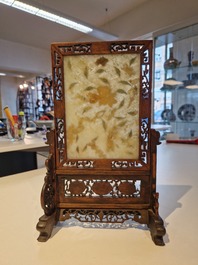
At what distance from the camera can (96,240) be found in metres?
0.47

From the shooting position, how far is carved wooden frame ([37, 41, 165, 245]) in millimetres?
501

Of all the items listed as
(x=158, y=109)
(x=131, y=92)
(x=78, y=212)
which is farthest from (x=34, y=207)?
(x=158, y=109)

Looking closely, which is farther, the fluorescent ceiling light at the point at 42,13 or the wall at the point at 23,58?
the wall at the point at 23,58

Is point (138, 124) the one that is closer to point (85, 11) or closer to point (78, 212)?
point (78, 212)

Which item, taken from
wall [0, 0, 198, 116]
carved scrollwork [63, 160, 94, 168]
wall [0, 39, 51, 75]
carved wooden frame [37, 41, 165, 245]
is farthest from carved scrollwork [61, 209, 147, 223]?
wall [0, 39, 51, 75]

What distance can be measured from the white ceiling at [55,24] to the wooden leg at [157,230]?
301 centimetres

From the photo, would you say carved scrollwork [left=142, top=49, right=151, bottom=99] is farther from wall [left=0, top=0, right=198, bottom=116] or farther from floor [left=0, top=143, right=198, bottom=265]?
wall [left=0, top=0, right=198, bottom=116]

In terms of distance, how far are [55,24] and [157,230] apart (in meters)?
4.51

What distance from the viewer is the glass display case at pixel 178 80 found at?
9.82 feet

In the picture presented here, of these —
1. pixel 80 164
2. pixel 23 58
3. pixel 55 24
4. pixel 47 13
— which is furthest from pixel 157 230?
pixel 23 58

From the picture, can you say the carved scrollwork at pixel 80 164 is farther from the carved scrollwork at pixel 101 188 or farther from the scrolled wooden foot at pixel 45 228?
the scrolled wooden foot at pixel 45 228

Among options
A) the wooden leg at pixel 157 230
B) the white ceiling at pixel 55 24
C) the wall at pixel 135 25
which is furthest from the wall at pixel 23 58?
the wooden leg at pixel 157 230

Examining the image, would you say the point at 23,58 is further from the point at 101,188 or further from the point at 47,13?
the point at 101,188

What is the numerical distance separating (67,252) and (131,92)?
42cm
